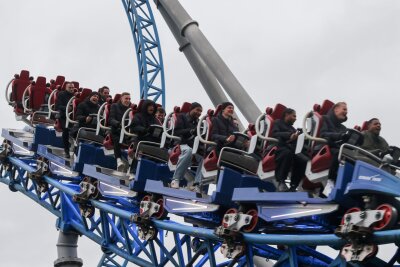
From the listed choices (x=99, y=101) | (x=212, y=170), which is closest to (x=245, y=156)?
(x=212, y=170)

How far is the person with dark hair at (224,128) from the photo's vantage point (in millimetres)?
8500

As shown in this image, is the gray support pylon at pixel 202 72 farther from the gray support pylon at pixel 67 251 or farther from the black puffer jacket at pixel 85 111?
the gray support pylon at pixel 67 251

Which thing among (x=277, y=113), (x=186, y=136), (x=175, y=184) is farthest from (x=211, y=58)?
(x=277, y=113)

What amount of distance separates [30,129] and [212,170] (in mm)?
5643

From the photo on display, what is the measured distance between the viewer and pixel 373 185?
684 centimetres

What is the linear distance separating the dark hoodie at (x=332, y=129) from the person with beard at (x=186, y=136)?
1.78 metres

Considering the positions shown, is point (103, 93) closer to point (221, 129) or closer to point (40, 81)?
point (40, 81)

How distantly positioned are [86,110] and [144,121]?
1.57 m

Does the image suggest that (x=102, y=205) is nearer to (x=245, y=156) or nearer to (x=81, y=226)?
(x=81, y=226)

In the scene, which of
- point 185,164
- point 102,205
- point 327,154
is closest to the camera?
point 327,154

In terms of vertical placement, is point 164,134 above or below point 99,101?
below

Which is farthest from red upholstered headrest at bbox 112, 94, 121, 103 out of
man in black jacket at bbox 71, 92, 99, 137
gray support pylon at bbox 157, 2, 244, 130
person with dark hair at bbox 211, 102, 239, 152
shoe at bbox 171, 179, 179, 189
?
gray support pylon at bbox 157, 2, 244, 130

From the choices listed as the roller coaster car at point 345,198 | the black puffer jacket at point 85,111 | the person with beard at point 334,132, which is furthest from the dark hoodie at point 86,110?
the person with beard at point 334,132

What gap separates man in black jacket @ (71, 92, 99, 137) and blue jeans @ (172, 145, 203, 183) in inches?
88.0
